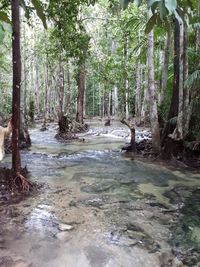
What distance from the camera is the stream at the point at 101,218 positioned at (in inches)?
154

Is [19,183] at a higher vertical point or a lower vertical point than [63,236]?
higher

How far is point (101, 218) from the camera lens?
5082 millimetres

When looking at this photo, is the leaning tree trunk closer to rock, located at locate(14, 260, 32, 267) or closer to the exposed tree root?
the exposed tree root

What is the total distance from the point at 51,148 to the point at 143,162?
3750mm

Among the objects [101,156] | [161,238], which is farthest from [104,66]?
[161,238]

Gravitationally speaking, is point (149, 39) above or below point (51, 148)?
above

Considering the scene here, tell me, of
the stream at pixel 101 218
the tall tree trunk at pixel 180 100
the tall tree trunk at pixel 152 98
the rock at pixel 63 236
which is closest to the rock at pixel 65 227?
the stream at pixel 101 218

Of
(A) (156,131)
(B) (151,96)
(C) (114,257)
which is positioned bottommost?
(C) (114,257)

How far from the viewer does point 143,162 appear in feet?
30.7

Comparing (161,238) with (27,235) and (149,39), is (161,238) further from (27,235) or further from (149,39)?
(149,39)

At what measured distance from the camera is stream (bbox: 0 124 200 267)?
392cm

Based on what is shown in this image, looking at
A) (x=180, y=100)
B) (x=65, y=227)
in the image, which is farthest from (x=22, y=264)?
(x=180, y=100)

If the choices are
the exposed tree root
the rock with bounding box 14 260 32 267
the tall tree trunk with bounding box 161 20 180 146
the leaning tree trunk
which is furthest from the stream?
the tall tree trunk with bounding box 161 20 180 146

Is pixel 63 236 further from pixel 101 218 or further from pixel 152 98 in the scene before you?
pixel 152 98
